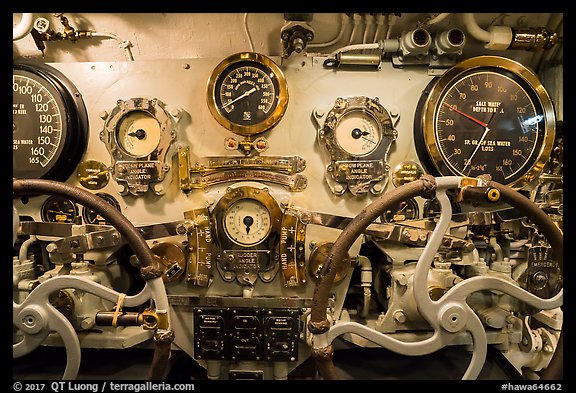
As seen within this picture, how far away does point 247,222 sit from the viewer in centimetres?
175

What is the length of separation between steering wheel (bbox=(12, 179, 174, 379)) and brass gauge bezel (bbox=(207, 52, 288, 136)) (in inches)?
29.4

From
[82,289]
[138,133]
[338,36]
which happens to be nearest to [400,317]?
[82,289]

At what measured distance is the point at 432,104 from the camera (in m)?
1.77

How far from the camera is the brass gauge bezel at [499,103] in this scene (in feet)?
5.80

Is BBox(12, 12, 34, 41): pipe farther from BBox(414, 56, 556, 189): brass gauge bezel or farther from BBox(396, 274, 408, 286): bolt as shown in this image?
BBox(396, 274, 408, 286): bolt

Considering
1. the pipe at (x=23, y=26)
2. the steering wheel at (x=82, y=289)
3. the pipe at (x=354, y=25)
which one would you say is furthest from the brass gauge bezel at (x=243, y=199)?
the pipe at (x=23, y=26)

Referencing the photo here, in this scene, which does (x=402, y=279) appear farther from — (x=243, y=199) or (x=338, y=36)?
(x=338, y=36)

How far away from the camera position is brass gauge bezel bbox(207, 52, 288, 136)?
177 cm

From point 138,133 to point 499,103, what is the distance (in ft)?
6.46

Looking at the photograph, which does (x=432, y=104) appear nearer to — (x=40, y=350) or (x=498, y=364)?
(x=498, y=364)

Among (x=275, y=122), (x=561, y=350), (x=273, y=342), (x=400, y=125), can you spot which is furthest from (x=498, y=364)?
(x=275, y=122)

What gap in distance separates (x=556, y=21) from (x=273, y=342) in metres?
2.30

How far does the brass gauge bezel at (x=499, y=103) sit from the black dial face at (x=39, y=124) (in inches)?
76.7
